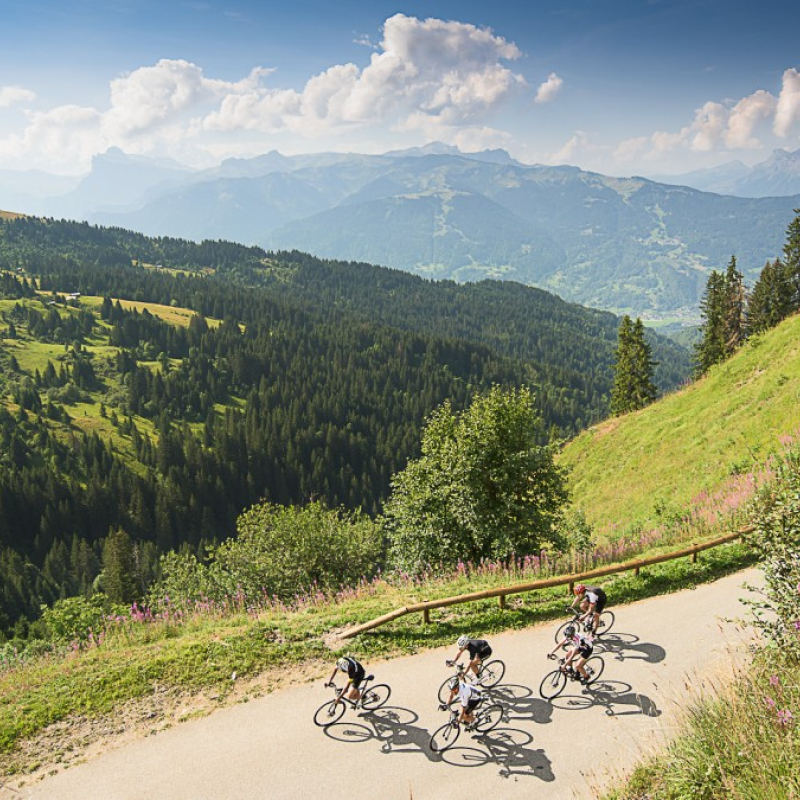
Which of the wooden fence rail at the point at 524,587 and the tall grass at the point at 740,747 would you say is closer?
the tall grass at the point at 740,747

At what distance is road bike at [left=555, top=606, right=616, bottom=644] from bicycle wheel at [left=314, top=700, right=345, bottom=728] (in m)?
6.54

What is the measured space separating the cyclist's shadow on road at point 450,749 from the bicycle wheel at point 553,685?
1.47 m

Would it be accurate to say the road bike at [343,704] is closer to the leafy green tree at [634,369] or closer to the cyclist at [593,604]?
the cyclist at [593,604]

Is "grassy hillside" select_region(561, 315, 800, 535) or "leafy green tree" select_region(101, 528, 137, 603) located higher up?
"grassy hillside" select_region(561, 315, 800, 535)

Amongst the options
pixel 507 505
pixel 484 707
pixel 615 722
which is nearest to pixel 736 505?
pixel 507 505

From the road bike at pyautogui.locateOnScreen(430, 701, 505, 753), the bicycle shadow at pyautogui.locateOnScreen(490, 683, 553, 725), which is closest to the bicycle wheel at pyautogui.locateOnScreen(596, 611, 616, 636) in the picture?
the bicycle shadow at pyautogui.locateOnScreen(490, 683, 553, 725)

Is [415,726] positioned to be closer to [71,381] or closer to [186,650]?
[186,650]

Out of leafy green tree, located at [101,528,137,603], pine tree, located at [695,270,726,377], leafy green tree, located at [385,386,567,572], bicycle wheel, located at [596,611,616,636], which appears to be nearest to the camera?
bicycle wheel, located at [596,611,616,636]

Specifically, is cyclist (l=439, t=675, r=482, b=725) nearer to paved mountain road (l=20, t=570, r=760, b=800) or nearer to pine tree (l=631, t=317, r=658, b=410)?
paved mountain road (l=20, t=570, r=760, b=800)

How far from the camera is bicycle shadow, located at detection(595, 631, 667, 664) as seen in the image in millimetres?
14719

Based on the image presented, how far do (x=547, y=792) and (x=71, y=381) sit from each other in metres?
216

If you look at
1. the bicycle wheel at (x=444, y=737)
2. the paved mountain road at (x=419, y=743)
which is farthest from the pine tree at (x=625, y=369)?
the bicycle wheel at (x=444, y=737)

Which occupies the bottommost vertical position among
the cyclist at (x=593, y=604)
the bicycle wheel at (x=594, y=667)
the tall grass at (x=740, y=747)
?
the bicycle wheel at (x=594, y=667)

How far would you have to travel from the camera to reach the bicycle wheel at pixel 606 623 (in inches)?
631
